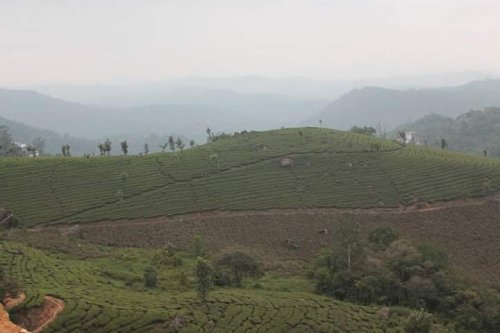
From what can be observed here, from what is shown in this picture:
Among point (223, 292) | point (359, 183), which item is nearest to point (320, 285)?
point (223, 292)

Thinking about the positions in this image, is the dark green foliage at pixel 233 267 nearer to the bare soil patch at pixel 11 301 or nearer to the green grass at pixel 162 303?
the green grass at pixel 162 303

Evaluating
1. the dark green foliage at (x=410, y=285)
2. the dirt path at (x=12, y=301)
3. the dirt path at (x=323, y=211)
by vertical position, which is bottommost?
the dark green foliage at (x=410, y=285)

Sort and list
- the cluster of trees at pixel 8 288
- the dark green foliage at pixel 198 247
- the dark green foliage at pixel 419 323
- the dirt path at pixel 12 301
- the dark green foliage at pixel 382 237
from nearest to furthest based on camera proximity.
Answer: the dirt path at pixel 12 301
the cluster of trees at pixel 8 288
the dark green foliage at pixel 419 323
the dark green foliage at pixel 198 247
the dark green foliage at pixel 382 237

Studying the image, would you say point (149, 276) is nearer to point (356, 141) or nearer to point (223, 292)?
point (223, 292)

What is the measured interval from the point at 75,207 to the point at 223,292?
32372mm

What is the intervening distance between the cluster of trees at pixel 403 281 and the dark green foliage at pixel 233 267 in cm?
627

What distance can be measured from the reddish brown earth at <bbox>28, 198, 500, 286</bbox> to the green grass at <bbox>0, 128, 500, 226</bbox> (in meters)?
2.20

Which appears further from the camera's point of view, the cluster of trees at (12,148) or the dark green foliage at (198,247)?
the cluster of trees at (12,148)

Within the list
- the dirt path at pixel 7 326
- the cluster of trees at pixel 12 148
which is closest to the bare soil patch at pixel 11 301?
the dirt path at pixel 7 326

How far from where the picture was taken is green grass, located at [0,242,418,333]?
32344mm

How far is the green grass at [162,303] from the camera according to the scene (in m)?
32.3

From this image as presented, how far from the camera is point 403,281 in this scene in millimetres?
45188

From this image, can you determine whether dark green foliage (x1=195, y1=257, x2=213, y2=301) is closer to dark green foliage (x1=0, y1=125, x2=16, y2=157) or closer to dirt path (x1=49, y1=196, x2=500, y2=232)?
dirt path (x1=49, y1=196, x2=500, y2=232)

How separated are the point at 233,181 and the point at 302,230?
53.8 feet
